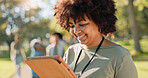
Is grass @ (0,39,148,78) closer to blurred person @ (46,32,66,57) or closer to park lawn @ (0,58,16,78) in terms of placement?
park lawn @ (0,58,16,78)

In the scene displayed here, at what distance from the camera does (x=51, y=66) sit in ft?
6.20

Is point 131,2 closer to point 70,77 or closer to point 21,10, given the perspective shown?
point 70,77

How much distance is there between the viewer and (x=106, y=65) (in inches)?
78.2

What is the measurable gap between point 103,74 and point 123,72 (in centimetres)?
17

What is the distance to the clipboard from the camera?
1.79 meters

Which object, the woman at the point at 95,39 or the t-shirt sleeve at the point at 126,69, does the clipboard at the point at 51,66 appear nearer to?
the woman at the point at 95,39

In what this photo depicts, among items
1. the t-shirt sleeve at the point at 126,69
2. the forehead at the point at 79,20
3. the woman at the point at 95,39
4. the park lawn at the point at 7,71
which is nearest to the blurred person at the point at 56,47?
the woman at the point at 95,39

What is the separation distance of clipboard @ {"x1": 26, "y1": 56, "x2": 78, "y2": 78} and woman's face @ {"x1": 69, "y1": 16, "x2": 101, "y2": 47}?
1.28 ft

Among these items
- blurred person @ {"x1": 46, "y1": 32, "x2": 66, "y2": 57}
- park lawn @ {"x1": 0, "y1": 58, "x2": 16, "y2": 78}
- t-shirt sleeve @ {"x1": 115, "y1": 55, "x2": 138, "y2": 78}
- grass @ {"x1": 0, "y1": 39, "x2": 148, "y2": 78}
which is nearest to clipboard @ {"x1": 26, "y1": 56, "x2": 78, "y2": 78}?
t-shirt sleeve @ {"x1": 115, "y1": 55, "x2": 138, "y2": 78}

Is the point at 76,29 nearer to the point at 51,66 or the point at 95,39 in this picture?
the point at 95,39

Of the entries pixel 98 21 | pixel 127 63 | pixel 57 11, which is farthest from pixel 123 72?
pixel 57 11

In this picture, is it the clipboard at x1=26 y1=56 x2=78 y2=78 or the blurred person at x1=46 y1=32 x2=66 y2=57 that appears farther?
the blurred person at x1=46 y1=32 x2=66 y2=57

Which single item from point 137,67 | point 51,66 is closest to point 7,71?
point 137,67

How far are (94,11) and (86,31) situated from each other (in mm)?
211
